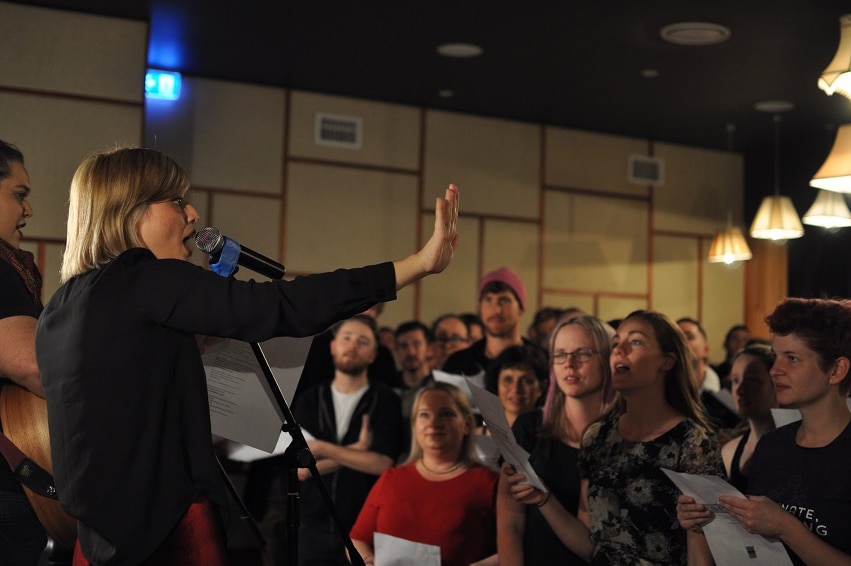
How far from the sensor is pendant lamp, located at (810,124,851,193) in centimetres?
364

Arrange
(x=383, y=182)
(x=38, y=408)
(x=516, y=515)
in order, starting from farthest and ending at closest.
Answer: (x=383, y=182), (x=516, y=515), (x=38, y=408)

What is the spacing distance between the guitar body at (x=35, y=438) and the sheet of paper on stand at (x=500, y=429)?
102 centimetres

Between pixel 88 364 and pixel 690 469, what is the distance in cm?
155

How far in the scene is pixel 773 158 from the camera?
913 centimetres

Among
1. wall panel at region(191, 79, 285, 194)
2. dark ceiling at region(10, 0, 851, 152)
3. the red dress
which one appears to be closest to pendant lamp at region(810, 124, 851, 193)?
the red dress

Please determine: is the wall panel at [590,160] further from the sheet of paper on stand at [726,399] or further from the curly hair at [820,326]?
the curly hair at [820,326]

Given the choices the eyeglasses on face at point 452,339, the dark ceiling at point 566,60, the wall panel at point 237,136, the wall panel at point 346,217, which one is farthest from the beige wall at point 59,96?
the eyeglasses on face at point 452,339

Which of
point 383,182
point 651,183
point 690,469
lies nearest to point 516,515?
point 690,469

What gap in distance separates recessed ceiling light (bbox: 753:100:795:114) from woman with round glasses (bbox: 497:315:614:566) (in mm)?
5228

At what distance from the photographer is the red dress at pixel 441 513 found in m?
3.13

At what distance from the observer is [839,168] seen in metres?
3.67

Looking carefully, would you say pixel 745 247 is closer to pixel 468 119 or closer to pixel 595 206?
pixel 595 206

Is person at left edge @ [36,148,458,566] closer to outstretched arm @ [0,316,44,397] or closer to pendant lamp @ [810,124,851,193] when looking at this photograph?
outstretched arm @ [0,316,44,397]

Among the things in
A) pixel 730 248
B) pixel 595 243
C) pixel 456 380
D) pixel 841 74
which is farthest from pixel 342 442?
pixel 595 243
